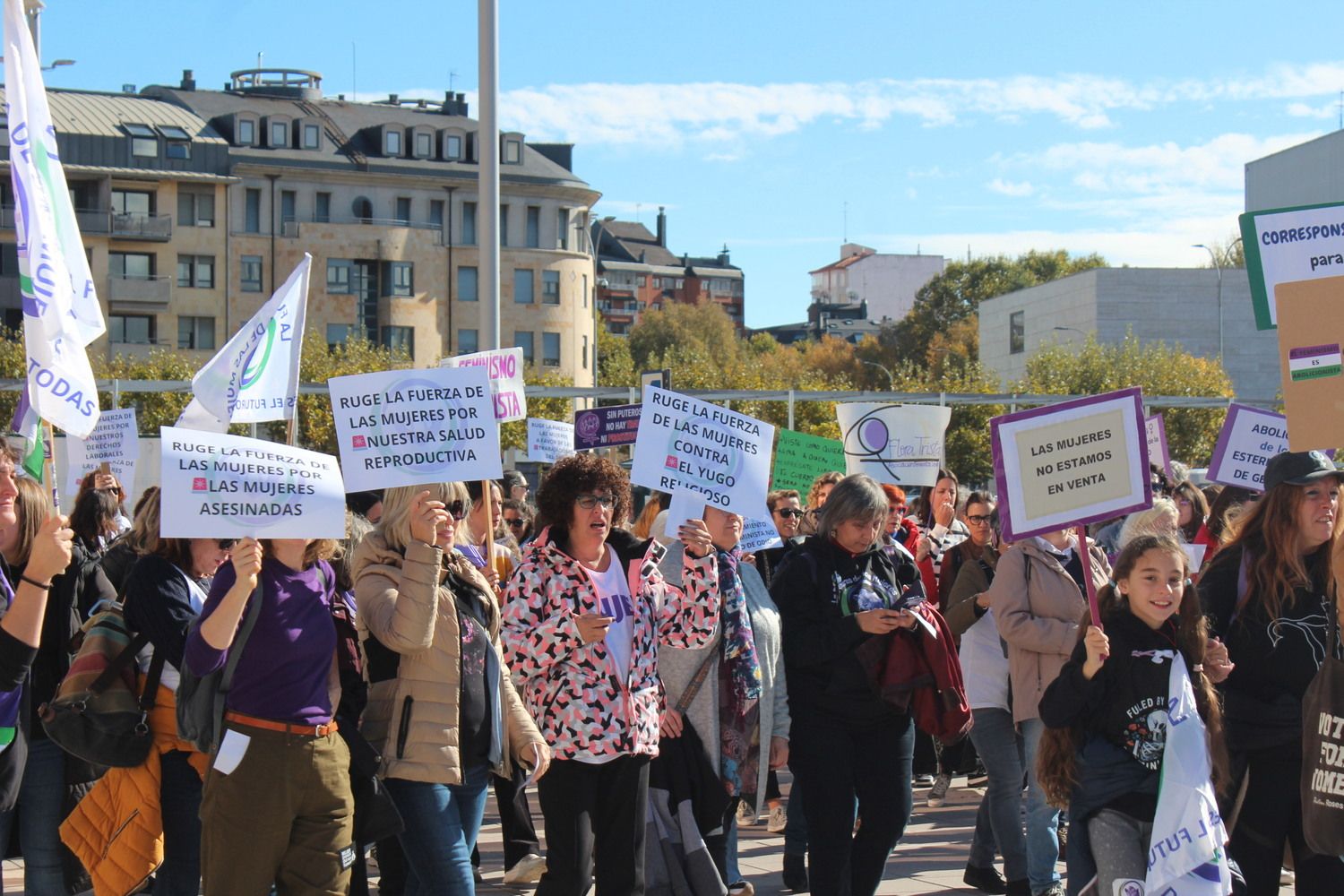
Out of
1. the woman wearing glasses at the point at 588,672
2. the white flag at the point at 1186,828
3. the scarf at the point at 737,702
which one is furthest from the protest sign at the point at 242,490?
the white flag at the point at 1186,828

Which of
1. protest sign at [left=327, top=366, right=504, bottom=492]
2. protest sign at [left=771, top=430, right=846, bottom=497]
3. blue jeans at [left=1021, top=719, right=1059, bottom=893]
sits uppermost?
protest sign at [left=327, top=366, right=504, bottom=492]

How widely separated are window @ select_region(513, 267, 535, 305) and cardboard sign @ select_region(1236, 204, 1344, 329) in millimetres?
69108

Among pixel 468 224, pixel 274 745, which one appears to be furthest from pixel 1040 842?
pixel 468 224

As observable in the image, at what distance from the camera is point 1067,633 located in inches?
300

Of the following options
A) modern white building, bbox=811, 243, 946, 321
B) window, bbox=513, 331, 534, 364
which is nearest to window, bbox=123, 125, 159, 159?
window, bbox=513, 331, 534, 364

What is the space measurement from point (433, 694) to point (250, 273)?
6794 centimetres

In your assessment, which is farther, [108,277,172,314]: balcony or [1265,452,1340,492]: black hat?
[108,277,172,314]: balcony

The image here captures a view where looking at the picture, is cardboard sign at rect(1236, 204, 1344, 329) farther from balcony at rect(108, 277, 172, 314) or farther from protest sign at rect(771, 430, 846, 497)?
balcony at rect(108, 277, 172, 314)

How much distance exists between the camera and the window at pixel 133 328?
69.4 meters

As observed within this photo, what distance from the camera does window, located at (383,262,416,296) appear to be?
2869 inches

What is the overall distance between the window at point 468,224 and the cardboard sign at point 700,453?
226 feet

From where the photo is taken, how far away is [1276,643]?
6035 mm

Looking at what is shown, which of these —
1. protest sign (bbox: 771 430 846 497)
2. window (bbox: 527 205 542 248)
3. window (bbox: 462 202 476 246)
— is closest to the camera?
protest sign (bbox: 771 430 846 497)

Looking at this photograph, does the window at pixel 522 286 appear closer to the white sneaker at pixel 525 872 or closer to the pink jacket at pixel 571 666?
the white sneaker at pixel 525 872
